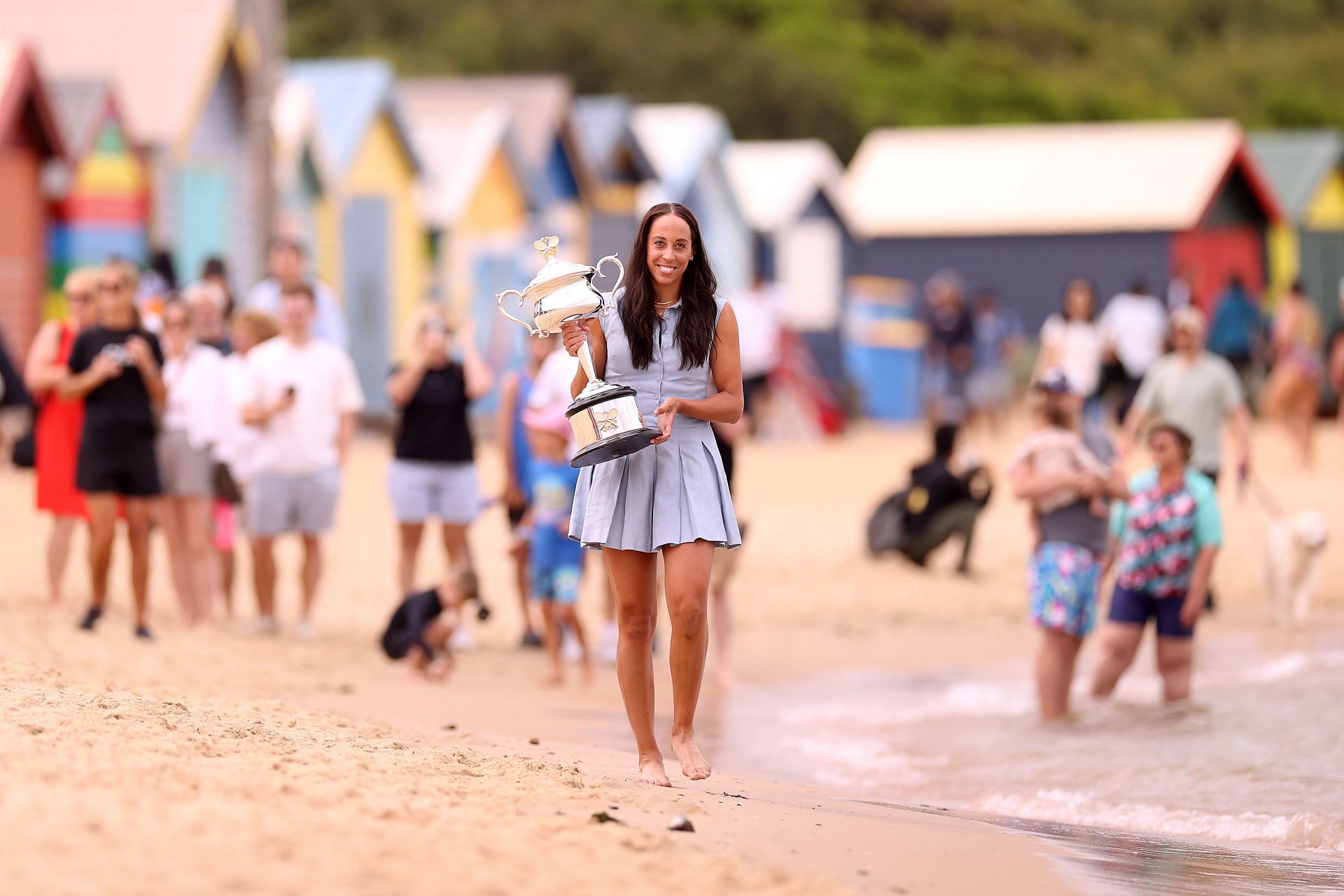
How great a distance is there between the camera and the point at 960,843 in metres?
5.29

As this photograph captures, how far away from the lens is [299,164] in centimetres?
1981

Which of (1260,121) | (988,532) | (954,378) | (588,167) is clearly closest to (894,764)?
(988,532)

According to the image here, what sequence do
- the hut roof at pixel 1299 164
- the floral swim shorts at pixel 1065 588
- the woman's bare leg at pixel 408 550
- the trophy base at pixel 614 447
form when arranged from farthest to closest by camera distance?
the hut roof at pixel 1299 164 → the woman's bare leg at pixel 408 550 → the floral swim shorts at pixel 1065 588 → the trophy base at pixel 614 447

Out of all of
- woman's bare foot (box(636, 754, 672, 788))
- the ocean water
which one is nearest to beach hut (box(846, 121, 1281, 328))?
the ocean water

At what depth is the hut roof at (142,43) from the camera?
1845 cm

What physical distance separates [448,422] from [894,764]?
114 inches

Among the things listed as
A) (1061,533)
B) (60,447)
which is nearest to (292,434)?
(60,447)

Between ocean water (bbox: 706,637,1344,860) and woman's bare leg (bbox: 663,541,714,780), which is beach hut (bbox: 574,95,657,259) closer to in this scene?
ocean water (bbox: 706,637,1344,860)

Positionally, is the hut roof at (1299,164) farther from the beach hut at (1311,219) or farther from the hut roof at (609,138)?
the hut roof at (609,138)

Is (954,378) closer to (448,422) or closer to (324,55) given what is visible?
(448,422)

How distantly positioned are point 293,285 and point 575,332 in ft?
13.9

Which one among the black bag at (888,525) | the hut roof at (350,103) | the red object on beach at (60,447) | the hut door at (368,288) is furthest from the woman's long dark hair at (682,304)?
the hut door at (368,288)

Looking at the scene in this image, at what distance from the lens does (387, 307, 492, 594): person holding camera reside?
934 cm

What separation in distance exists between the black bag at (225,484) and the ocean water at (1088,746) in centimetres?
266
